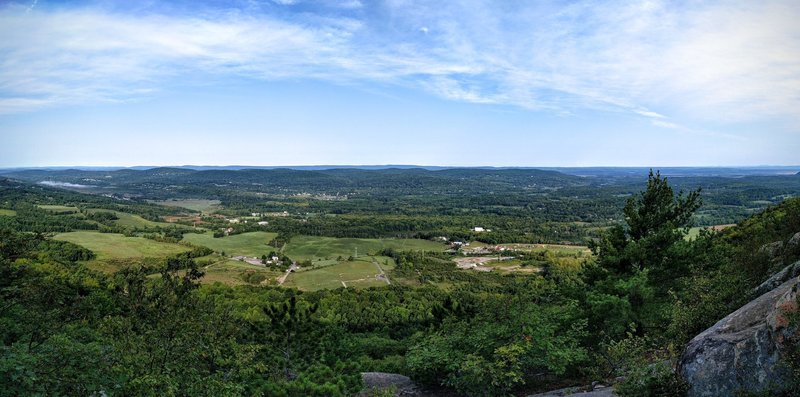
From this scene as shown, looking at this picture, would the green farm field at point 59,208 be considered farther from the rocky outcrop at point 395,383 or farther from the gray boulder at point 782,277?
the gray boulder at point 782,277

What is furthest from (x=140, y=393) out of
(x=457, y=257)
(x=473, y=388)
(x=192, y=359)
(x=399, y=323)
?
(x=457, y=257)

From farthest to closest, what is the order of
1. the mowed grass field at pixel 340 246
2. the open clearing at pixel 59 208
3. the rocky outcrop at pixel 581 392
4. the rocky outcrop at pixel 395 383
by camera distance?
the open clearing at pixel 59 208 → the mowed grass field at pixel 340 246 → the rocky outcrop at pixel 395 383 → the rocky outcrop at pixel 581 392

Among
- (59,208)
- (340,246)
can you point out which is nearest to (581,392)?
(340,246)

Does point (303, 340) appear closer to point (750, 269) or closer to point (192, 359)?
point (192, 359)

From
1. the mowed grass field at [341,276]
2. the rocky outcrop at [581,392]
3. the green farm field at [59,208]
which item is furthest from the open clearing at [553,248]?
the green farm field at [59,208]

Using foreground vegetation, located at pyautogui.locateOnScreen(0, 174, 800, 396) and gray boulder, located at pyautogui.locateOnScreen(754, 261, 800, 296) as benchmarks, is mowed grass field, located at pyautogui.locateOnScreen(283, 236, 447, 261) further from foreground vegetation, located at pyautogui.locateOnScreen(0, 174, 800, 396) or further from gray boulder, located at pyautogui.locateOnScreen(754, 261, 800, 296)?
gray boulder, located at pyautogui.locateOnScreen(754, 261, 800, 296)
